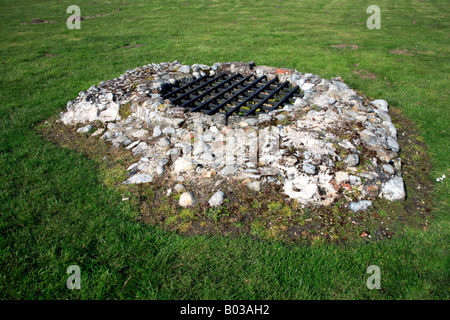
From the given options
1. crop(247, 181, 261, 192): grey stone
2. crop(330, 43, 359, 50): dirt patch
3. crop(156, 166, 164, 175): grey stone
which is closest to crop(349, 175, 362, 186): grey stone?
crop(247, 181, 261, 192): grey stone

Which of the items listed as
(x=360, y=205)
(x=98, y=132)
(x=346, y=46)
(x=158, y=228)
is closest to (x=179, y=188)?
(x=158, y=228)

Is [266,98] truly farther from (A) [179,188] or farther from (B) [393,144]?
(A) [179,188]

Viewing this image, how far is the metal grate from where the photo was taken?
6035 millimetres

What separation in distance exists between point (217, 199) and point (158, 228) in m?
0.85

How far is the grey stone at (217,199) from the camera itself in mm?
3762

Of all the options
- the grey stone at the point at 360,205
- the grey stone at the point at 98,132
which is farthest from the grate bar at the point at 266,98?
the grey stone at the point at 98,132

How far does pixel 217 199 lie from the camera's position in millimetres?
3793

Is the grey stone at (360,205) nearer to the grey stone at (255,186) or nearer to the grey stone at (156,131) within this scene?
the grey stone at (255,186)

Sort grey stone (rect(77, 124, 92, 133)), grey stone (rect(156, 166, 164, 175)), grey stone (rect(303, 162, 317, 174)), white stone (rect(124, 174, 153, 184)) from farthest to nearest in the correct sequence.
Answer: grey stone (rect(77, 124, 92, 133)) < grey stone (rect(156, 166, 164, 175)) < white stone (rect(124, 174, 153, 184)) < grey stone (rect(303, 162, 317, 174))

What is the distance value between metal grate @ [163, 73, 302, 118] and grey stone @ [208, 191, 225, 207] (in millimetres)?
2199

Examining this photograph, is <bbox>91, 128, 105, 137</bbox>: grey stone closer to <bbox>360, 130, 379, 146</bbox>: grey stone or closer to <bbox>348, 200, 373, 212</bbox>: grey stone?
<bbox>348, 200, 373, 212</bbox>: grey stone

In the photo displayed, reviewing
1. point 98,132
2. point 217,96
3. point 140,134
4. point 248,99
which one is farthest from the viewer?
point 217,96

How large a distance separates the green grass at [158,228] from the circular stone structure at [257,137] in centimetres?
74
